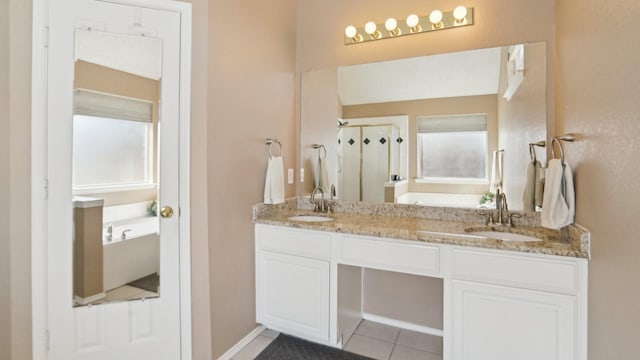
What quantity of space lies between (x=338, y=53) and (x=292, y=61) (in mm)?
391

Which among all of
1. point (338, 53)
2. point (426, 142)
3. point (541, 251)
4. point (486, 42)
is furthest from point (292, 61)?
point (541, 251)

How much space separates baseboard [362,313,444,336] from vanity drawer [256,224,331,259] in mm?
860

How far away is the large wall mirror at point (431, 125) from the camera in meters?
2.06

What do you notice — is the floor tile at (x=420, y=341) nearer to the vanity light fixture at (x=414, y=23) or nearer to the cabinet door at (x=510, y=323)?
the cabinet door at (x=510, y=323)

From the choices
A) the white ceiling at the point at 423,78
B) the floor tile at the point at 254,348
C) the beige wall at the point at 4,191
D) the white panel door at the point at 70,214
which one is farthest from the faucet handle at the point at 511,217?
the beige wall at the point at 4,191

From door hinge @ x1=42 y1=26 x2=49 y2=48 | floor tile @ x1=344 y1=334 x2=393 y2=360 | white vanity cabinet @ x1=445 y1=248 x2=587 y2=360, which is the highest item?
door hinge @ x1=42 y1=26 x2=49 y2=48

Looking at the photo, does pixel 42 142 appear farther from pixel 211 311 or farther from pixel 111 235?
pixel 211 311

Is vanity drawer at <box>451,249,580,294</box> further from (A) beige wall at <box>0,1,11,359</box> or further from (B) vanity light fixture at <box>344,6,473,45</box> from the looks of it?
(A) beige wall at <box>0,1,11,359</box>

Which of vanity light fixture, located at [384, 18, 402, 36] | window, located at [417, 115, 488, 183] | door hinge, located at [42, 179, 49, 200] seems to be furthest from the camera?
vanity light fixture, located at [384, 18, 402, 36]

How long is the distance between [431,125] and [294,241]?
4.29 feet

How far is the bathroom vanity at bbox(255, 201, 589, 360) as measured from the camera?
151 centimetres

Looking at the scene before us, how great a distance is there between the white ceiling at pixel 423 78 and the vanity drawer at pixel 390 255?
114 centimetres

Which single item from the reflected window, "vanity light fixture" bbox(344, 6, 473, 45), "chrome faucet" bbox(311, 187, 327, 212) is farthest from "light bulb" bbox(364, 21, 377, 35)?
the reflected window

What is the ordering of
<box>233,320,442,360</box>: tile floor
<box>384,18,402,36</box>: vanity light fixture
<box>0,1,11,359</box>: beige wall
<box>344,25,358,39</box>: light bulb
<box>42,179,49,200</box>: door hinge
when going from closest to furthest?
<box>0,1,11,359</box>: beige wall → <box>42,179,49,200</box>: door hinge → <box>233,320,442,360</box>: tile floor → <box>384,18,402,36</box>: vanity light fixture → <box>344,25,358,39</box>: light bulb
